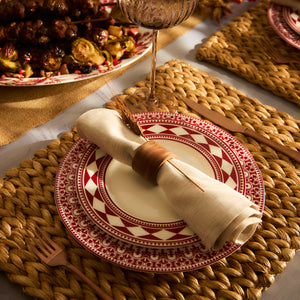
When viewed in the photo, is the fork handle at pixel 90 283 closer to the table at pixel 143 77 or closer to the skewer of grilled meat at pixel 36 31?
the table at pixel 143 77

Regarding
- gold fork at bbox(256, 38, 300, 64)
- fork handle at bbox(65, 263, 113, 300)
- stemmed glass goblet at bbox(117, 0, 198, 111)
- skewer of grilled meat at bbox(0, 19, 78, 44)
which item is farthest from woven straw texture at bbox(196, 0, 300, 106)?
fork handle at bbox(65, 263, 113, 300)

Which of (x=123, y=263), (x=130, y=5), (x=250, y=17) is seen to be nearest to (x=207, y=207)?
(x=123, y=263)

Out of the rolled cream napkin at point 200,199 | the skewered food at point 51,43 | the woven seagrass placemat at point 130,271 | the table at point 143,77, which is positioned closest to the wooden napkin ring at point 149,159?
the rolled cream napkin at point 200,199

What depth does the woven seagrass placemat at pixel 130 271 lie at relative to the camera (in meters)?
0.66

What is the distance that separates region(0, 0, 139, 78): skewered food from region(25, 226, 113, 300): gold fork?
1.88 ft

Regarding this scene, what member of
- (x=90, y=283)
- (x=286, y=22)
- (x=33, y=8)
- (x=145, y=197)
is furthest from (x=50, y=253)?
(x=286, y=22)

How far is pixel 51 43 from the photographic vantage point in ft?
3.76

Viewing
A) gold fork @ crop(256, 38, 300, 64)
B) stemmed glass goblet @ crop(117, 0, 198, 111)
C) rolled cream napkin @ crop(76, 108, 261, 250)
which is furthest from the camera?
gold fork @ crop(256, 38, 300, 64)

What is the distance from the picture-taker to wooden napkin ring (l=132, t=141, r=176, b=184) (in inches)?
28.1

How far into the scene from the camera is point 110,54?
3.85 feet

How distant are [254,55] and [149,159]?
0.75 metres

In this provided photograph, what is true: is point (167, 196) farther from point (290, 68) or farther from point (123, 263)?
point (290, 68)

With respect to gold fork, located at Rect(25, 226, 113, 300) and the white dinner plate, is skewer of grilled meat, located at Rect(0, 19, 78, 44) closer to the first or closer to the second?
the white dinner plate

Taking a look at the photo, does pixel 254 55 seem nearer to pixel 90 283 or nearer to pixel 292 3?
pixel 292 3
